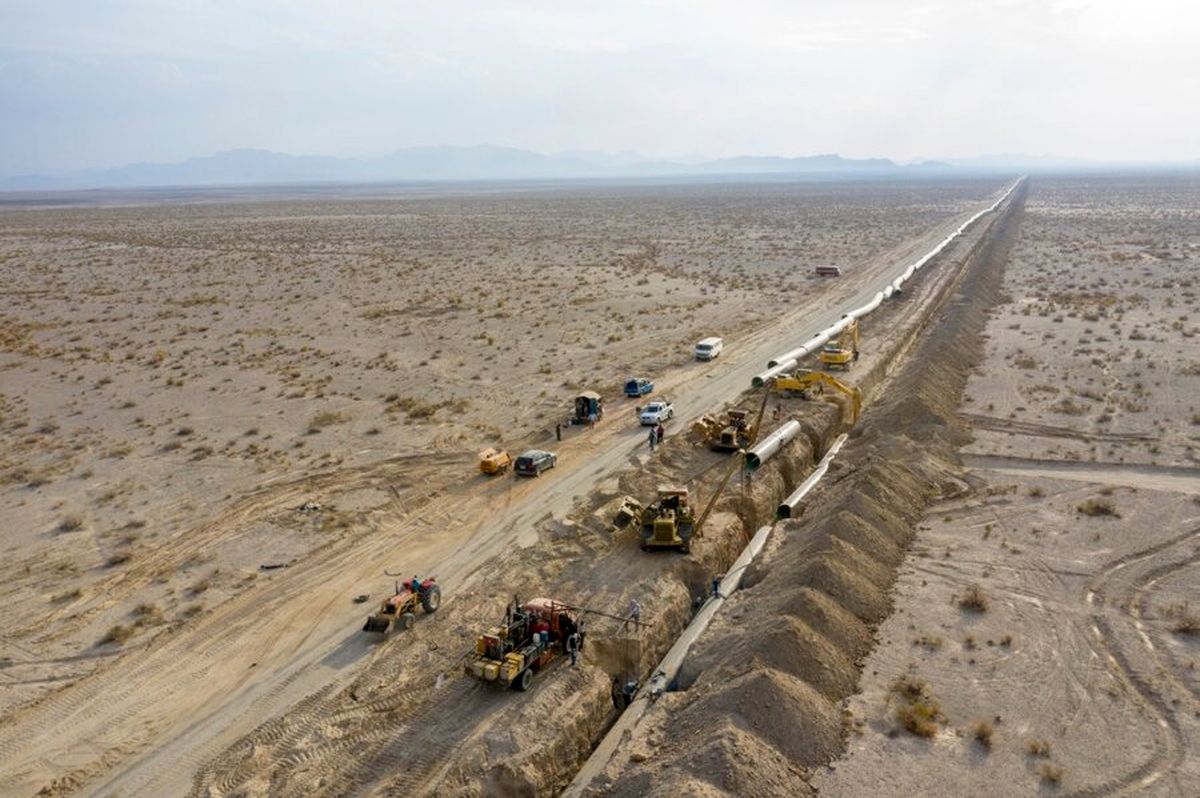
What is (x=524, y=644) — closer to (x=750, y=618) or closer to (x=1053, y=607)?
(x=750, y=618)

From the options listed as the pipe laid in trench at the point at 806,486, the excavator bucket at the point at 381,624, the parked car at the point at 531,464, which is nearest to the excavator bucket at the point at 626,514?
the parked car at the point at 531,464

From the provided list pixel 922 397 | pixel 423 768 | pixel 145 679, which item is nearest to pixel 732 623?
pixel 423 768

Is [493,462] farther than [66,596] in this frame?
Yes

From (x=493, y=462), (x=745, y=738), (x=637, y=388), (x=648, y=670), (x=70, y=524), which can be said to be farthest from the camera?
(x=637, y=388)

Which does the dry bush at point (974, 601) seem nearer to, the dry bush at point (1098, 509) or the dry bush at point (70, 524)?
the dry bush at point (1098, 509)

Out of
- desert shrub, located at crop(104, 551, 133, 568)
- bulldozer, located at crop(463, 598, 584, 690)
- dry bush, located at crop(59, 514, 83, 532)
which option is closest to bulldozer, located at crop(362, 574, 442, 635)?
bulldozer, located at crop(463, 598, 584, 690)

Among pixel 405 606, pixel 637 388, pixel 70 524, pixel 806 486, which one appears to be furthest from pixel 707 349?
pixel 70 524

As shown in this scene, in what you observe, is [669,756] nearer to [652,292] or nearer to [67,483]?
[67,483]
